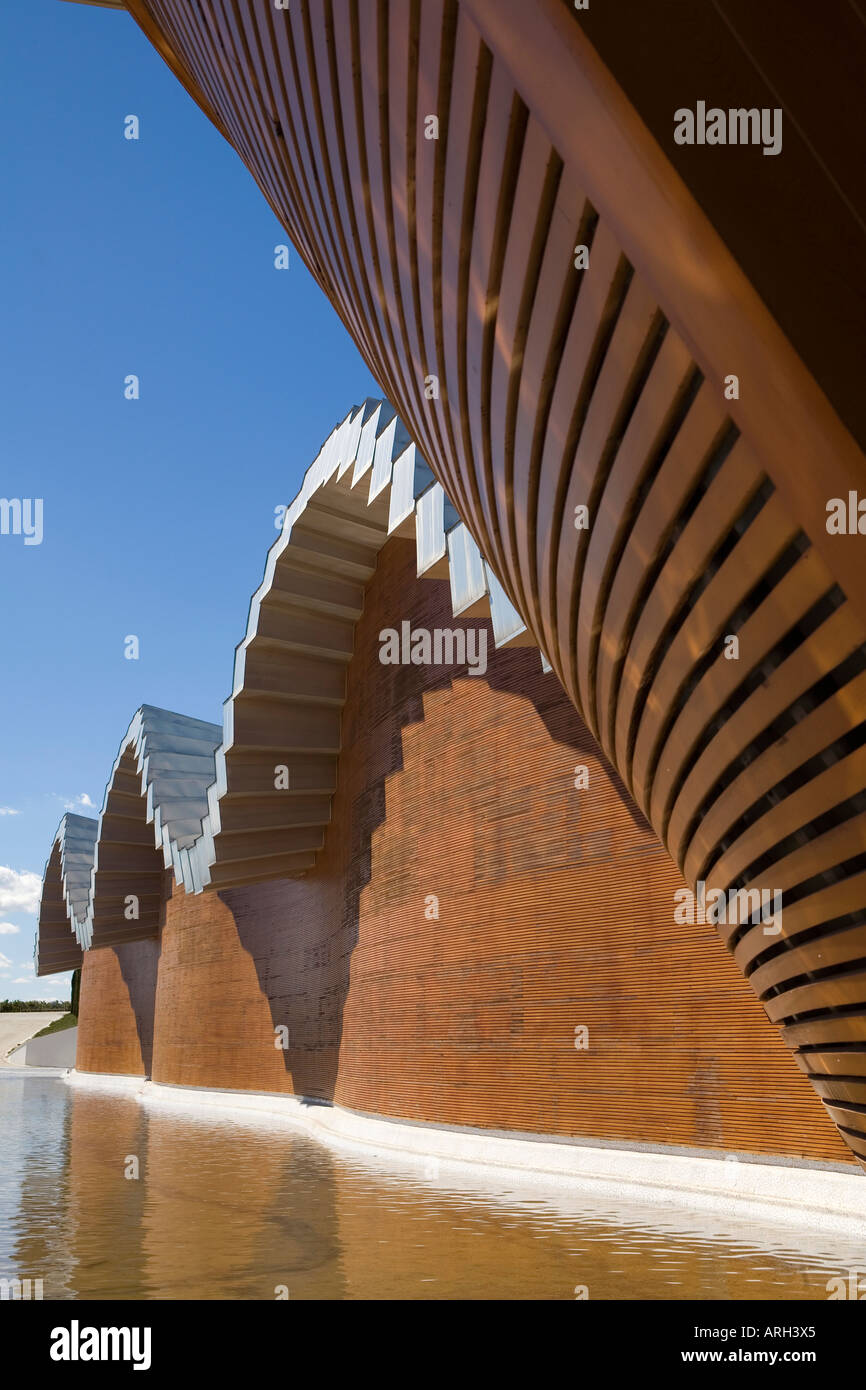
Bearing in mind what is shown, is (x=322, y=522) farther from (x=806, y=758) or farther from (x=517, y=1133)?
(x=806, y=758)

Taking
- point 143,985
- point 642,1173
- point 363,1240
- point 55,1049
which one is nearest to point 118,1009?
point 143,985

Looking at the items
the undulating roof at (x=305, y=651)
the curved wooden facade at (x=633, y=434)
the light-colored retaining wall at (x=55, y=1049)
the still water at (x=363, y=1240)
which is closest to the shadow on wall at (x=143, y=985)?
the undulating roof at (x=305, y=651)

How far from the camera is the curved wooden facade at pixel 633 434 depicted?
2.46 meters

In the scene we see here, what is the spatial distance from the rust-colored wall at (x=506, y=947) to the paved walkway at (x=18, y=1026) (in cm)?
4369

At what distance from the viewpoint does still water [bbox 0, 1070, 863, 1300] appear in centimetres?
548

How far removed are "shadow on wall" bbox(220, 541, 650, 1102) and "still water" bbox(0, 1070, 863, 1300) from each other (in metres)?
3.16

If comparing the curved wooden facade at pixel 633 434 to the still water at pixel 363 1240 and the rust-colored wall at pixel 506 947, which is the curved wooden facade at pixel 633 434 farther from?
the rust-colored wall at pixel 506 947

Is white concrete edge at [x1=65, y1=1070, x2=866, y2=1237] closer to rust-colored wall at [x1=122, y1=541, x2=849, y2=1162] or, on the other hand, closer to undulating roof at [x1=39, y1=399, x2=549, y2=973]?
rust-colored wall at [x1=122, y1=541, x2=849, y2=1162]

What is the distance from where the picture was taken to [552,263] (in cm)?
304

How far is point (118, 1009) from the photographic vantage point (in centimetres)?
3328

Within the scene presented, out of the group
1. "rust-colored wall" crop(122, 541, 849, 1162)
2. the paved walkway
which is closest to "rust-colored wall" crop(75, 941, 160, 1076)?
"rust-colored wall" crop(122, 541, 849, 1162)

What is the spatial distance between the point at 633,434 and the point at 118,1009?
3353cm

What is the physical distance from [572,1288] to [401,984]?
7.95m

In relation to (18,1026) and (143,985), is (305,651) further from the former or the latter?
(18,1026)
